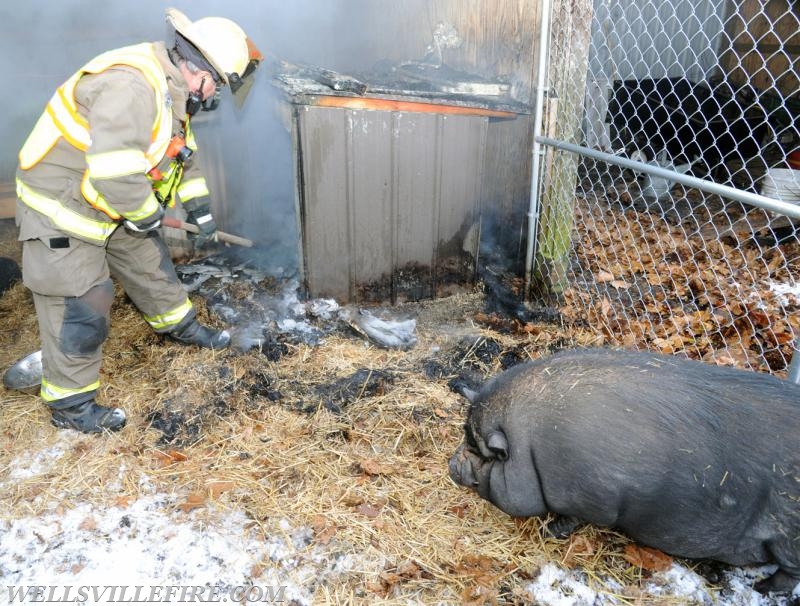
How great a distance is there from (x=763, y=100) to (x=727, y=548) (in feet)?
27.7

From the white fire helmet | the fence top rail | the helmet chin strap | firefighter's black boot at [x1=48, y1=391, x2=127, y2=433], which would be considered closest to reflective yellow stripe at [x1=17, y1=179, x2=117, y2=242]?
→ the helmet chin strap

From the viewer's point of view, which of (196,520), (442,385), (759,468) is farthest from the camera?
(442,385)

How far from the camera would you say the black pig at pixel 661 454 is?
2.35 m

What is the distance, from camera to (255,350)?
448 cm

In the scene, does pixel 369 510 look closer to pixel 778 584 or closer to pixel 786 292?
pixel 778 584

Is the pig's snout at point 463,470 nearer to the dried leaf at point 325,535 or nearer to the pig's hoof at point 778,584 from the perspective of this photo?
the dried leaf at point 325,535

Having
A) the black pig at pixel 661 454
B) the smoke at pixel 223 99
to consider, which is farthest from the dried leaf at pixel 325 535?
the smoke at pixel 223 99

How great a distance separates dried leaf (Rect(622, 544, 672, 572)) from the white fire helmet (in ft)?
11.1

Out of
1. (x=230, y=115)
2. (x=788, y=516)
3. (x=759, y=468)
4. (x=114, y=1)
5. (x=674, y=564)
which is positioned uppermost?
(x=114, y=1)

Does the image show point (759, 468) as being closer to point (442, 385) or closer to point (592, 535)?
point (592, 535)

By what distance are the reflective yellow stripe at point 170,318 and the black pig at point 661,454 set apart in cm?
265

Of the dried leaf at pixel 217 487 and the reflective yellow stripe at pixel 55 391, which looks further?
the reflective yellow stripe at pixel 55 391

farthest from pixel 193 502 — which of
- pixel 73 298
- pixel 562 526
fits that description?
pixel 562 526

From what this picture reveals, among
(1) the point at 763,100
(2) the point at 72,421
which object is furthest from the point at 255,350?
(1) the point at 763,100
